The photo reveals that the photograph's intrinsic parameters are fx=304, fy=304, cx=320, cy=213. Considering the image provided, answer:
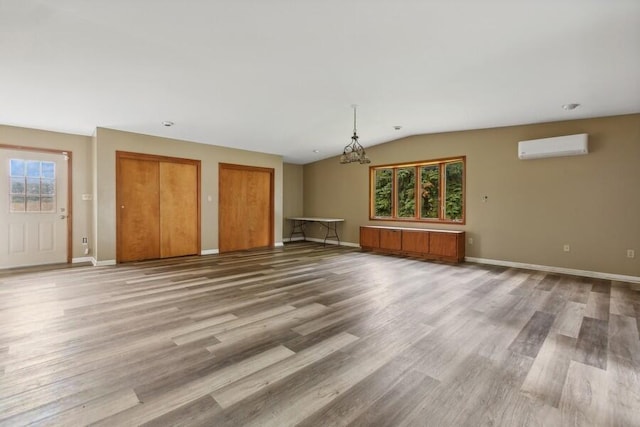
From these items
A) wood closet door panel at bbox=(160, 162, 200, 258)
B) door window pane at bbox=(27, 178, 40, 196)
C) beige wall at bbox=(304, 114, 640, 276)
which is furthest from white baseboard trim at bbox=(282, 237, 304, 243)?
door window pane at bbox=(27, 178, 40, 196)

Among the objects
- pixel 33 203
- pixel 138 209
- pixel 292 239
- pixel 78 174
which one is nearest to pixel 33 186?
pixel 33 203

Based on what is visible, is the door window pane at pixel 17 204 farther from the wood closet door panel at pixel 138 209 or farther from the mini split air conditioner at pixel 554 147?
the mini split air conditioner at pixel 554 147

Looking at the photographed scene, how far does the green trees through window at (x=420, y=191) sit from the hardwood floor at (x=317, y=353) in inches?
99.2

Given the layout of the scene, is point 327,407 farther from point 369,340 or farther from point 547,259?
point 547,259

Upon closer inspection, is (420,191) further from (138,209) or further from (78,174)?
(78,174)

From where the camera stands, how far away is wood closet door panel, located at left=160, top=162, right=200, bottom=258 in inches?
246

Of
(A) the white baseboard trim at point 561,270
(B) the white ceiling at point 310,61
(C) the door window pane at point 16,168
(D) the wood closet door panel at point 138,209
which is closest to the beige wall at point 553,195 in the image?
(A) the white baseboard trim at point 561,270

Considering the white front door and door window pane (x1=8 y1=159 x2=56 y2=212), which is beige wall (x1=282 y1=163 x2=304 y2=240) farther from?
door window pane (x1=8 y1=159 x2=56 y2=212)

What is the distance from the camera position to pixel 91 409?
5.33 feet

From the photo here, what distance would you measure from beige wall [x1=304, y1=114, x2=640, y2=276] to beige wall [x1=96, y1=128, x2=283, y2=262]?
3804 millimetres

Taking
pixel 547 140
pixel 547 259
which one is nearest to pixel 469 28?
pixel 547 140

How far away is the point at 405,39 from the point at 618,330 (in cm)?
328

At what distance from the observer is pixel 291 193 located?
370 inches

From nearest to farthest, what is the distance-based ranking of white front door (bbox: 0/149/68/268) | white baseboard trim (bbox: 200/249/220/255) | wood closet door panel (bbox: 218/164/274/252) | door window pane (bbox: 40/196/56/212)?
white front door (bbox: 0/149/68/268) < door window pane (bbox: 40/196/56/212) < white baseboard trim (bbox: 200/249/220/255) < wood closet door panel (bbox: 218/164/274/252)
